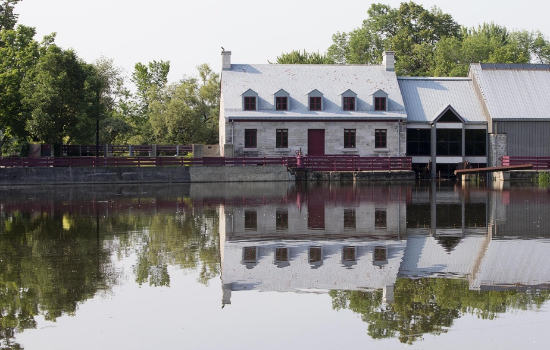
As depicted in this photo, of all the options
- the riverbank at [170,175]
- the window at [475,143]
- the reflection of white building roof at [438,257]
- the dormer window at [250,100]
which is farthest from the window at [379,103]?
the reflection of white building roof at [438,257]

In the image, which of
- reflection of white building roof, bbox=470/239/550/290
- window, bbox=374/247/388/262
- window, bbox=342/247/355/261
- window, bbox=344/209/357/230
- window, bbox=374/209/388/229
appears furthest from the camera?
window, bbox=374/209/388/229

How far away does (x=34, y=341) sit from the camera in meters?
10.4

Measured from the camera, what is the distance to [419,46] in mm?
79312

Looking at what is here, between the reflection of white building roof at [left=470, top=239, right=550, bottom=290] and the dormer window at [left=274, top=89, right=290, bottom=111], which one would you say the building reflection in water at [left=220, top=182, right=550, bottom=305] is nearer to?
the reflection of white building roof at [left=470, top=239, right=550, bottom=290]

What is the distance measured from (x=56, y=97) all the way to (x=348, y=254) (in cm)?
3839

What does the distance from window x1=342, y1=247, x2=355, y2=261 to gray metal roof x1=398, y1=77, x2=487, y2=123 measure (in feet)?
119

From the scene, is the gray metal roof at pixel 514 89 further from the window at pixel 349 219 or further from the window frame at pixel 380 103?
the window at pixel 349 219

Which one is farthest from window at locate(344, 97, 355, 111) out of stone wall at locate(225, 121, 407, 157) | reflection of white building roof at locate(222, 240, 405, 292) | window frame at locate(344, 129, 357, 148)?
reflection of white building roof at locate(222, 240, 405, 292)

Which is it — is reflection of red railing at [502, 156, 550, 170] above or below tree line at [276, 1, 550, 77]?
below

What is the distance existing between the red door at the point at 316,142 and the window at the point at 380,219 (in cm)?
2546

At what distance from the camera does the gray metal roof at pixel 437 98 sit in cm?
5325

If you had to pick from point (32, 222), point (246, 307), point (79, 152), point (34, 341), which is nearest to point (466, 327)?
point (246, 307)

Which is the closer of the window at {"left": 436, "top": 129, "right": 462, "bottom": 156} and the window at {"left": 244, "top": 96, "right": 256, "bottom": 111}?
the window at {"left": 244, "top": 96, "right": 256, "bottom": 111}

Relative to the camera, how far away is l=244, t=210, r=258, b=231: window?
22.0m
